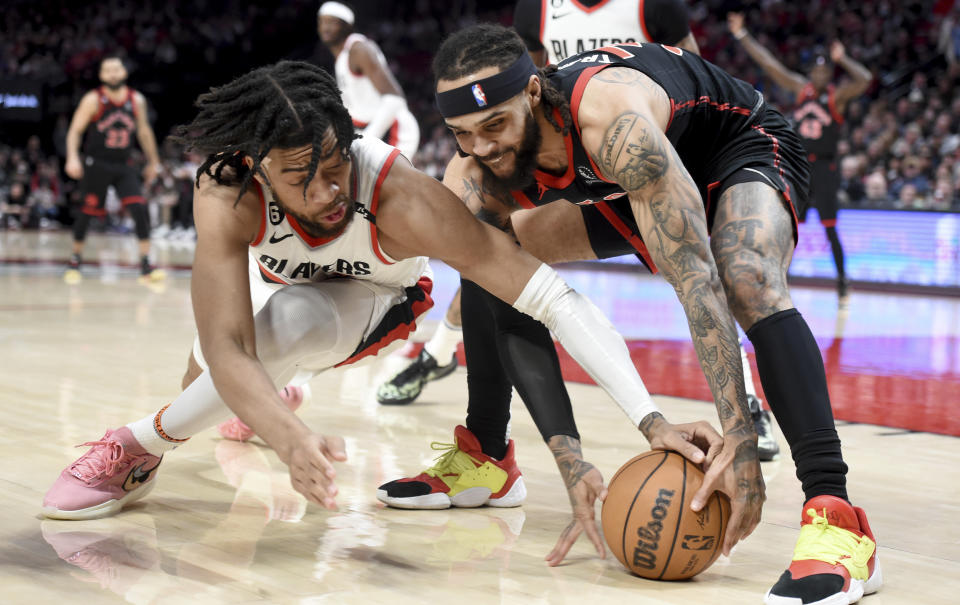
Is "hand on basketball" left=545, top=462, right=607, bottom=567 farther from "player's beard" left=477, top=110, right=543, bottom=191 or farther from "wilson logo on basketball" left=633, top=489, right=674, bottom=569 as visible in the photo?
"player's beard" left=477, top=110, right=543, bottom=191

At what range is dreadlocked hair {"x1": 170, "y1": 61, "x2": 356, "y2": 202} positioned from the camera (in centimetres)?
245

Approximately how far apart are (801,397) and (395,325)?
132 centimetres

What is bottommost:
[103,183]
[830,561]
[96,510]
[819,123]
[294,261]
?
[96,510]

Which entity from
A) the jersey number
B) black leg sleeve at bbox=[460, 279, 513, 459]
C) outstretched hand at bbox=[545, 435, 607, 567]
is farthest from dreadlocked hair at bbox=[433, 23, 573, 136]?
the jersey number

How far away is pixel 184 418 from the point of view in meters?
2.72

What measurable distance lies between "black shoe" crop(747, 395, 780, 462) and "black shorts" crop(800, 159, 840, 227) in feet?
19.4

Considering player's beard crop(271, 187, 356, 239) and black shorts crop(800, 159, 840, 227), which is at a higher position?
player's beard crop(271, 187, 356, 239)

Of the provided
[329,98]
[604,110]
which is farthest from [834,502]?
[329,98]

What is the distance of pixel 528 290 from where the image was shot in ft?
8.29

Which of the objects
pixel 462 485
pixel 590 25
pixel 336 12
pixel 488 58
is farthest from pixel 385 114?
pixel 488 58

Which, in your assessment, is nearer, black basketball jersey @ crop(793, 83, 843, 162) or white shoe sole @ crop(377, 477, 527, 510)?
white shoe sole @ crop(377, 477, 527, 510)

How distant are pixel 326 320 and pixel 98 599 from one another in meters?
1.03

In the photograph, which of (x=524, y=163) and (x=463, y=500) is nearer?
(x=524, y=163)

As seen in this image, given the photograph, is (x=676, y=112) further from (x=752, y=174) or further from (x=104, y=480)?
(x=104, y=480)
